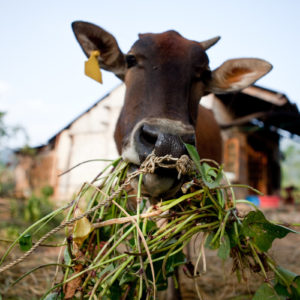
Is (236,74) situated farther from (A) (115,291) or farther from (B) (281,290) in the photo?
(A) (115,291)

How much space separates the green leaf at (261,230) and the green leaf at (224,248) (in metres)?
0.08

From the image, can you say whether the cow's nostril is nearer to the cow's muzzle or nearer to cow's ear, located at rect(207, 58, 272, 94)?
the cow's muzzle

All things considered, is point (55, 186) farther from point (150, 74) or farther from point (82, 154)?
point (150, 74)

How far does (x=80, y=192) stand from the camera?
1.45 meters

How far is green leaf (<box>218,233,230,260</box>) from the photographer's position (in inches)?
45.7

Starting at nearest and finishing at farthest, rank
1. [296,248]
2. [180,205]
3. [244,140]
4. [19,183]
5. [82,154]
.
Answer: [180,205], [296,248], [244,140], [82,154], [19,183]

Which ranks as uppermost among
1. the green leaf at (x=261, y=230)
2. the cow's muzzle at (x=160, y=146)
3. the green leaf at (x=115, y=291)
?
the cow's muzzle at (x=160, y=146)

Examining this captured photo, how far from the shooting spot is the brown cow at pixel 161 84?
1.74 metres

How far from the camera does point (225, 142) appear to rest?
11.0m

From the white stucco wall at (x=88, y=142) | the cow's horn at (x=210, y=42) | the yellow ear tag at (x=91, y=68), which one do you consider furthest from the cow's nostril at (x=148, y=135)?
the white stucco wall at (x=88, y=142)

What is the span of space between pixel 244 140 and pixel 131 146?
10.3 metres

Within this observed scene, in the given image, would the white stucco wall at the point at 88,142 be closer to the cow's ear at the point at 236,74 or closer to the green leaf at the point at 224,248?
the cow's ear at the point at 236,74

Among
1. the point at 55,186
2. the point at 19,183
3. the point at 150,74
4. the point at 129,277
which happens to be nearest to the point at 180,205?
the point at 129,277

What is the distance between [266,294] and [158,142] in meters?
0.92
